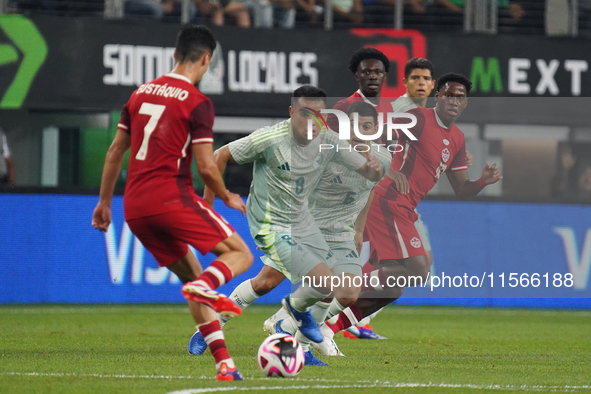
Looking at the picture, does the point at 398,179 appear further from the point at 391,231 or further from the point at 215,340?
the point at 215,340

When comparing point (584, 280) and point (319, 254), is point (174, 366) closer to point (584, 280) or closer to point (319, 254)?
point (319, 254)

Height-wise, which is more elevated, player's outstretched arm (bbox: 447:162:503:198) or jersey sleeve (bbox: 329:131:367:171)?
jersey sleeve (bbox: 329:131:367:171)

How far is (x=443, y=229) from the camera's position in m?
Answer: 14.1

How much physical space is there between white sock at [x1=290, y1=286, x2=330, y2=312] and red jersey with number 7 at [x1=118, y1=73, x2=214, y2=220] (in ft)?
5.40

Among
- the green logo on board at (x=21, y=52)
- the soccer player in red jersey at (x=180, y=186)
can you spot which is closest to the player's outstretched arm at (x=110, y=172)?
the soccer player in red jersey at (x=180, y=186)

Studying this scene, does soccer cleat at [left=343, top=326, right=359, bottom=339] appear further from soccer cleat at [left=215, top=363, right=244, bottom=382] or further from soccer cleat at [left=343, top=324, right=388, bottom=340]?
soccer cleat at [left=215, top=363, right=244, bottom=382]

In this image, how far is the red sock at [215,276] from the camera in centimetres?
518

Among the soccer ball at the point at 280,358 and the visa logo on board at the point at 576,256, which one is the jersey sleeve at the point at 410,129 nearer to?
the soccer ball at the point at 280,358

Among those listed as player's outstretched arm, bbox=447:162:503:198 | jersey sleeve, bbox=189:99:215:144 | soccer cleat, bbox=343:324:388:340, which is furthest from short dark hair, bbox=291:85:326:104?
soccer cleat, bbox=343:324:388:340

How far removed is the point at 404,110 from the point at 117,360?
391 cm

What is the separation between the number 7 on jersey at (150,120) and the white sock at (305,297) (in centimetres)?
188

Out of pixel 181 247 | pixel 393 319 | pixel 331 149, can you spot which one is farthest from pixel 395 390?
pixel 393 319

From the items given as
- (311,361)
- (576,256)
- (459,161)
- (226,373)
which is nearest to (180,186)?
(226,373)

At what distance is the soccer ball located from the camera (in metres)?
5.77
